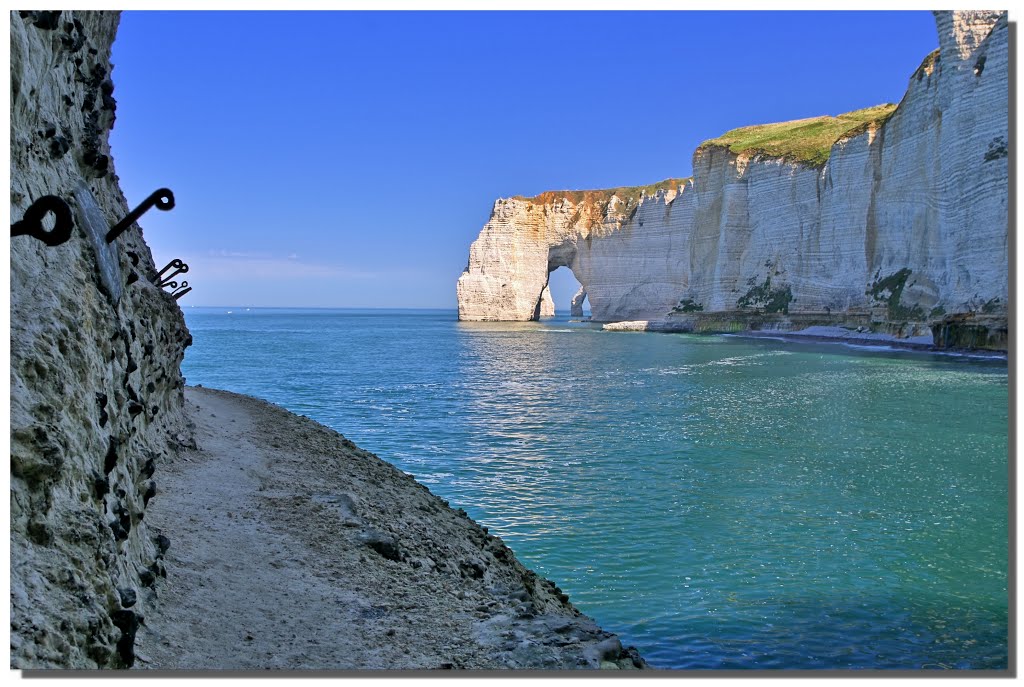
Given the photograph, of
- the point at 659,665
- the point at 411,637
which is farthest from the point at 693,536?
the point at 411,637

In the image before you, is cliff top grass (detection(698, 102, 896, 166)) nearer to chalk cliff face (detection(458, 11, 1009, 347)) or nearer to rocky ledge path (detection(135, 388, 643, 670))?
chalk cliff face (detection(458, 11, 1009, 347))

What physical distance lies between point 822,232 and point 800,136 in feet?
51.6

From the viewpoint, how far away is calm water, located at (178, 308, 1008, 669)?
24.3 ft

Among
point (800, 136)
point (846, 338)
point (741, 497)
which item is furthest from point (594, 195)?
point (741, 497)

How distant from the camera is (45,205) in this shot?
9.46 ft

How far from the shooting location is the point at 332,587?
5.89 metres

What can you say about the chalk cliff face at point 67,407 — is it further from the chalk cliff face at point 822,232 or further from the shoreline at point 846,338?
the shoreline at point 846,338

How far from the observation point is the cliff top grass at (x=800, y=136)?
68.1 m

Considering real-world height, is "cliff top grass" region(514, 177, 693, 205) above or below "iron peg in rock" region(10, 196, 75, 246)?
above

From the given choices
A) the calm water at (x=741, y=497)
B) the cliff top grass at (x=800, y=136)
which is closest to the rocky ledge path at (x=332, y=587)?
the calm water at (x=741, y=497)

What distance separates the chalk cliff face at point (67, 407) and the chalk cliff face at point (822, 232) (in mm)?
35007

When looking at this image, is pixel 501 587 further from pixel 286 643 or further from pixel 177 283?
pixel 177 283

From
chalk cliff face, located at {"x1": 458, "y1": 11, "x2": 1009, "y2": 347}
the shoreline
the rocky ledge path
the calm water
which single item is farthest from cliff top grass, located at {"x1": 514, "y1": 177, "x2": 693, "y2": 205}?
the rocky ledge path

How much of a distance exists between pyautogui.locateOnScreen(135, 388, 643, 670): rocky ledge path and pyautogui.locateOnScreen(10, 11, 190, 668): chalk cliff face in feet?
1.54
